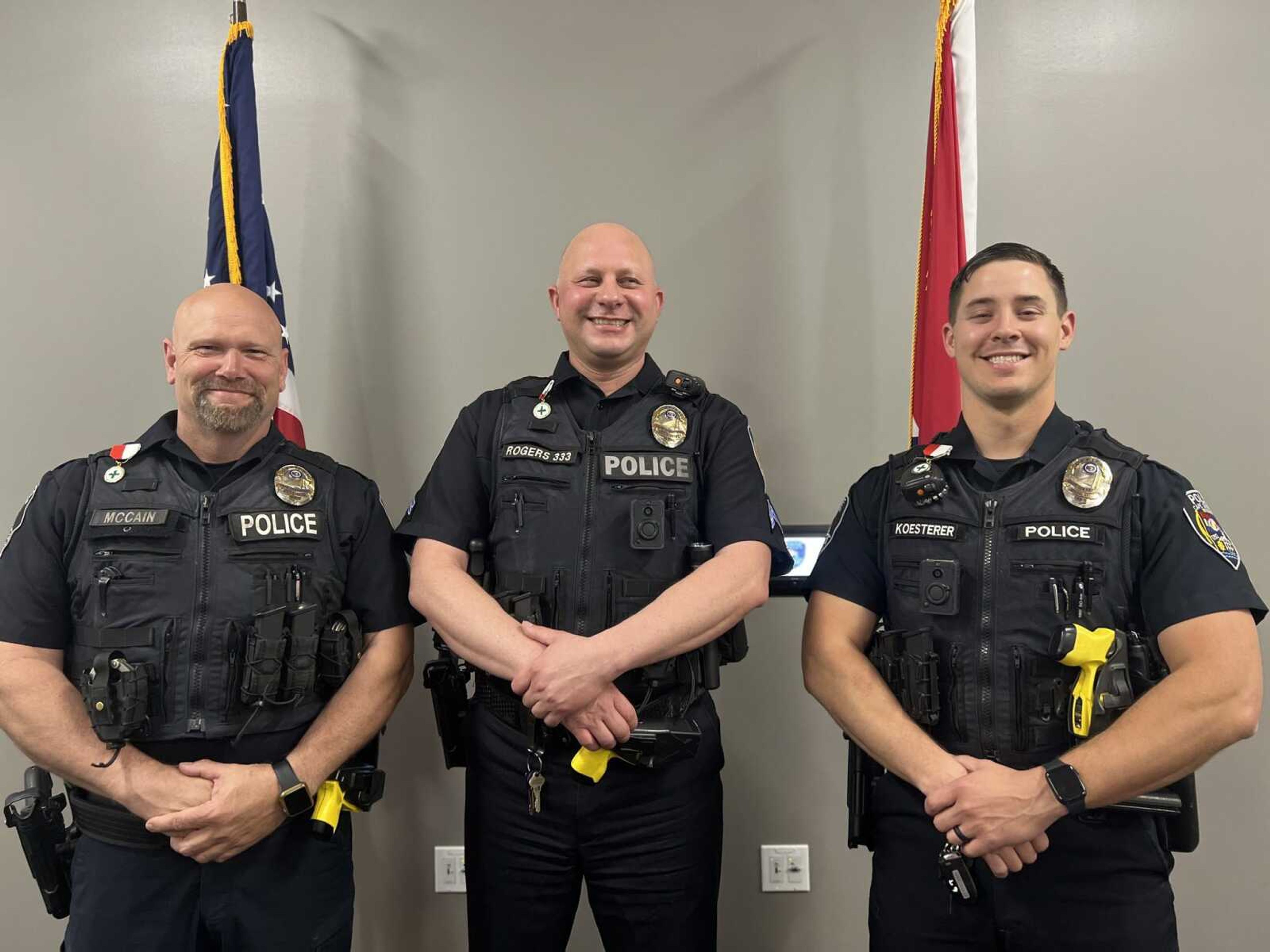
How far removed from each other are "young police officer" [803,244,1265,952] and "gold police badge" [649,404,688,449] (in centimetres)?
45

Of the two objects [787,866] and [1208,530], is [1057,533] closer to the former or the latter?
[1208,530]

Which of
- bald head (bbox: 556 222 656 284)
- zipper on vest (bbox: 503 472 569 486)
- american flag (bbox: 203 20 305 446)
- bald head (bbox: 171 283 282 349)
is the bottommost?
zipper on vest (bbox: 503 472 569 486)

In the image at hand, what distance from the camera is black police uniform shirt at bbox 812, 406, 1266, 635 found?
148cm

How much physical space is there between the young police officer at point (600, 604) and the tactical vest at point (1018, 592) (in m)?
0.38

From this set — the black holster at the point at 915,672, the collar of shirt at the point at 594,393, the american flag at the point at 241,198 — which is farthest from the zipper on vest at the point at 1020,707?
the american flag at the point at 241,198

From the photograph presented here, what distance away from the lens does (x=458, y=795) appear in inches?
100

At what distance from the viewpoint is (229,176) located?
7.46ft

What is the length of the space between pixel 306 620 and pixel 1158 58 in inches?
110

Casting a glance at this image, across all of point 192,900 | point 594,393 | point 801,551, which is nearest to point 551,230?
point 594,393

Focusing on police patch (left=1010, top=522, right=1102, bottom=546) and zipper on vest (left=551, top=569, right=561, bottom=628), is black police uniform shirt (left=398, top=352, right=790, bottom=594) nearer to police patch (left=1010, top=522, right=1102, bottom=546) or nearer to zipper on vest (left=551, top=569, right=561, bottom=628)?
zipper on vest (left=551, top=569, right=561, bottom=628)

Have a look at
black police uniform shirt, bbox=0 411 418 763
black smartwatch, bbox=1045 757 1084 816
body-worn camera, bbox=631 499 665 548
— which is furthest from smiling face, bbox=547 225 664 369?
black smartwatch, bbox=1045 757 1084 816

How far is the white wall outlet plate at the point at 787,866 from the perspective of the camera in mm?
2520

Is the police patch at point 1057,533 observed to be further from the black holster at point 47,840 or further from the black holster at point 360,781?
the black holster at point 47,840

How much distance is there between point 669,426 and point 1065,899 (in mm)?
1177
